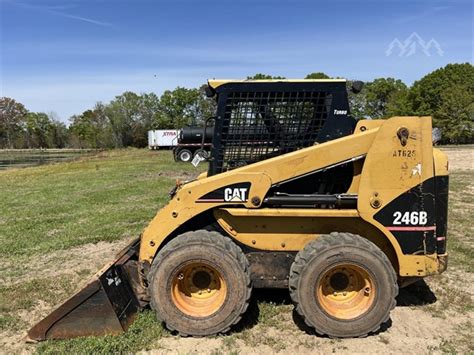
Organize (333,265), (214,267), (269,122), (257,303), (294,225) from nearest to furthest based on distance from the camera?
(333,265), (214,267), (294,225), (269,122), (257,303)

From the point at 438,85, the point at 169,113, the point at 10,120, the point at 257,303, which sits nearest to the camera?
the point at 257,303

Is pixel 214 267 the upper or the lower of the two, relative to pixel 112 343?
upper

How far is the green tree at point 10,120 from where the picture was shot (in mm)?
93812

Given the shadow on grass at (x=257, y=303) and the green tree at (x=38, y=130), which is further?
the green tree at (x=38, y=130)

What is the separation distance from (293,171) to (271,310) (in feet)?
5.10

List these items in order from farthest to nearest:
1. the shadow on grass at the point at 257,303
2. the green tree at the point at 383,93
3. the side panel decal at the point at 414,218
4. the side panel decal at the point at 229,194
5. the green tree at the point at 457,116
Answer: the green tree at the point at 383,93 < the green tree at the point at 457,116 < the shadow on grass at the point at 257,303 < the side panel decal at the point at 229,194 < the side panel decal at the point at 414,218

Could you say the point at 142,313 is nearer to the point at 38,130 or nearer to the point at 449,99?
the point at 449,99

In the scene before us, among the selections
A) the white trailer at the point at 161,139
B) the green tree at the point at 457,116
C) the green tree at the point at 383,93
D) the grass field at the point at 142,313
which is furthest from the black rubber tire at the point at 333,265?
the green tree at the point at 383,93

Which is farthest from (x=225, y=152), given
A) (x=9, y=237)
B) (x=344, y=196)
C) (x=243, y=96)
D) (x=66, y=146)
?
(x=66, y=146)

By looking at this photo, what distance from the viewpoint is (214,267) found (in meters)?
4.11

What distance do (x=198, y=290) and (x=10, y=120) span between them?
343 ft

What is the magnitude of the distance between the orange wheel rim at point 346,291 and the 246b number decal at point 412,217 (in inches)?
24.2

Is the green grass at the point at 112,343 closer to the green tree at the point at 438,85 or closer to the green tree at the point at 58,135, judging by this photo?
the green tree at the point at 438,85

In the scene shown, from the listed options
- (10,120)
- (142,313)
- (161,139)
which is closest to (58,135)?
(10,120)
